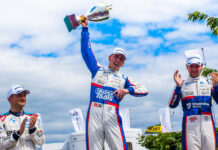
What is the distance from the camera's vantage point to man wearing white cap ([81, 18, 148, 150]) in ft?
16.9

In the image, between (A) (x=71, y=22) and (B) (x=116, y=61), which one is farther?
(B) (x=116, y=61)

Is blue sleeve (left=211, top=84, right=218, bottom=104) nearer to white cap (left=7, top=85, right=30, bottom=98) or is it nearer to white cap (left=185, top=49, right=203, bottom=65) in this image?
white cap (left=185, top=49, right=203, bottom=65)

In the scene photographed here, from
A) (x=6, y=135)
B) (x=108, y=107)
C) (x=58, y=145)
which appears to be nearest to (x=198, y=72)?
(x=108, y=107)

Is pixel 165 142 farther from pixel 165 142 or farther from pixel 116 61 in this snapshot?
pixel 116 61

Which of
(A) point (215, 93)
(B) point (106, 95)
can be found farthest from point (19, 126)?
(A) point (215, 93)

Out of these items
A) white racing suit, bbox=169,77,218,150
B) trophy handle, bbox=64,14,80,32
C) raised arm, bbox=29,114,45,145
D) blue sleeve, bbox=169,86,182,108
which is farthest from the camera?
trophy handle, bbox=64,14,80,32

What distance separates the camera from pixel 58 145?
25.2 metres

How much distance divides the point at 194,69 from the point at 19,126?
9.80ft

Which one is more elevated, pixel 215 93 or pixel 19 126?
pixel 215 93

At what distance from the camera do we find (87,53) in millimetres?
5617

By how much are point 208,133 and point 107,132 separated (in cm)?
159

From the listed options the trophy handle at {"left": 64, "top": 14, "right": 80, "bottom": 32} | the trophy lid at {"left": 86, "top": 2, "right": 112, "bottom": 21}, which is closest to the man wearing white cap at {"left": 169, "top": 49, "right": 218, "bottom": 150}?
the trophy lid at {"left": 86, "top": 2, "right": 112, "bottom": 21}

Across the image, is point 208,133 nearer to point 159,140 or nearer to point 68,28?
point 68,28

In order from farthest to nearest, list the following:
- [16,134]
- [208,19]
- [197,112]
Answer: [208,19] < [197,112] < [16,134]
